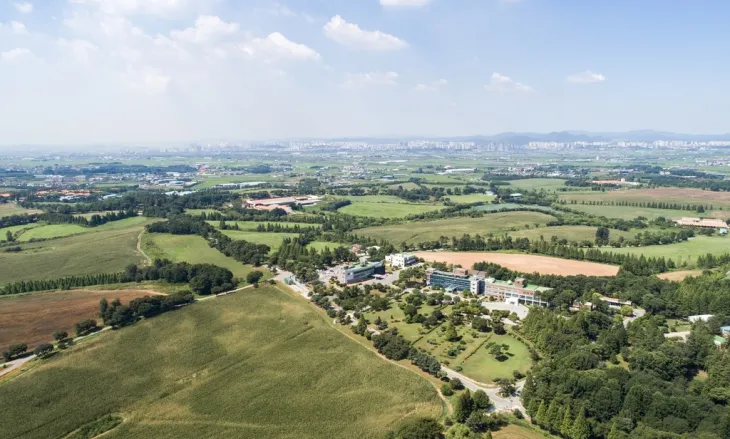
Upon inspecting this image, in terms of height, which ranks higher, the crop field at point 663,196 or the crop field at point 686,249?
the crop field at point 663,196

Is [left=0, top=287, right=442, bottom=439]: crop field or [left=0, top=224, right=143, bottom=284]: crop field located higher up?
[left=0, top=224, right=143, bottom=284]: crop field

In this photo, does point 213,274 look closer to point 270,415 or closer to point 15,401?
point 15,401

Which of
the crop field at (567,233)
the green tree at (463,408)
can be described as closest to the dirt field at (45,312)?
the green tree at (463,408)

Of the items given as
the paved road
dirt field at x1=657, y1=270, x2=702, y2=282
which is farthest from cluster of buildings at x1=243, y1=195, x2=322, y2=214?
the paved road

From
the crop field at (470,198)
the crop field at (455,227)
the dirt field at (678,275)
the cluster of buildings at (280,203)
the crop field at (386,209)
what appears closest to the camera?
the dirt field at (678,275)

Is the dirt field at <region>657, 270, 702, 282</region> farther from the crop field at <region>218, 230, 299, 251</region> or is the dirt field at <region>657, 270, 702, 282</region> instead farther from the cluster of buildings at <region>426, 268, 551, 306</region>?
the crop field at <region>218, 230, 299, 251</region>

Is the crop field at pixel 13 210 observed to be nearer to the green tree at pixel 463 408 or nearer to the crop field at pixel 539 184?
the green tree at pixel 463 408

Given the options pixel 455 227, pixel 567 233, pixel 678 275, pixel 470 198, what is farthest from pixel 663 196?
pixel 678 275
